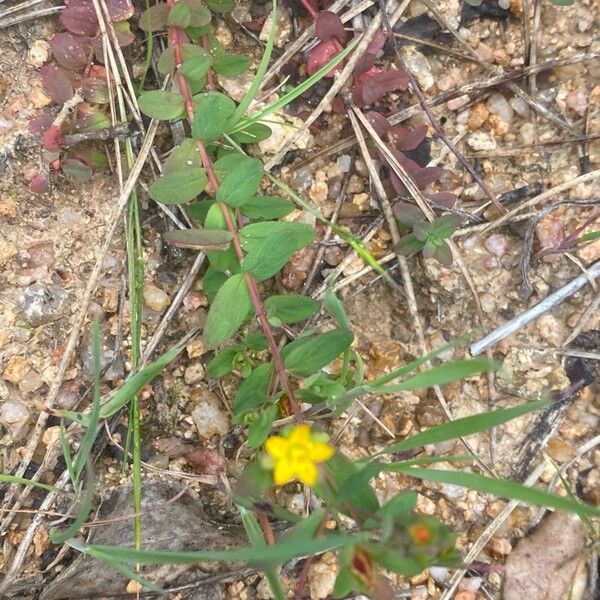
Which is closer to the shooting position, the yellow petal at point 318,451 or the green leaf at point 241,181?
the yellow petal at point 318,451

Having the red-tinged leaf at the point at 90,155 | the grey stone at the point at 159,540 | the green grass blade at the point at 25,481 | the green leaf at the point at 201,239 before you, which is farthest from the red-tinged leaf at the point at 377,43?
the green grass blade at the point at 25,481

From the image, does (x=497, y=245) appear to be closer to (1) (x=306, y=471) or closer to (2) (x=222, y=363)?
(2) (x=222, y=363)

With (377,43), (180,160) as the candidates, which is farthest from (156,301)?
(377,43)

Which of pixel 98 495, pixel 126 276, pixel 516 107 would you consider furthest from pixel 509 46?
pixel 98 495

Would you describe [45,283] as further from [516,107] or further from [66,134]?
[516,107]

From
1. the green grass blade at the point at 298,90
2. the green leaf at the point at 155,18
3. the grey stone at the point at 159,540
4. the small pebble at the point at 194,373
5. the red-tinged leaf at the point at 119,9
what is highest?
the red-tinged leaf at the point at 119,9

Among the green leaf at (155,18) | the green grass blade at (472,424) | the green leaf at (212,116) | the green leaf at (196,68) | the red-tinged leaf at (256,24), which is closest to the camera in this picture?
the green grass blade at (472,424)

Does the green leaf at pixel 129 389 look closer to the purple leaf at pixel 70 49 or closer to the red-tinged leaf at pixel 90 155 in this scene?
the red-tinged leaf at pixel 90 155
